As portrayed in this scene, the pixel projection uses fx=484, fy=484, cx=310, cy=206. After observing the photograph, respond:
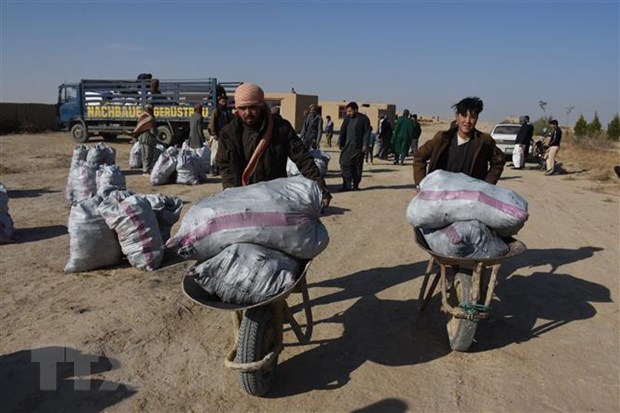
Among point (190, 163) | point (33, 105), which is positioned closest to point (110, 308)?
point (190, 163)

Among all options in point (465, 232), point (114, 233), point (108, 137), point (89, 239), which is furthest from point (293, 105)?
point (465, 232)

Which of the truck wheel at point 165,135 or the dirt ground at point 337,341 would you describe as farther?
the truck wheel at point 165,135

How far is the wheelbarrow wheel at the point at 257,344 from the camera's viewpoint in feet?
9.13

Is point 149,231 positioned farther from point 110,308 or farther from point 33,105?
point 33,105

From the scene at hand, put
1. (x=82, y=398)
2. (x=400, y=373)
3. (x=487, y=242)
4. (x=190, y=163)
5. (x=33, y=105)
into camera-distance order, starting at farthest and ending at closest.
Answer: (x=33, y=105), (x=190, y=163), (x=487, y=242), (x=400, y=373), (x=82, y=398)

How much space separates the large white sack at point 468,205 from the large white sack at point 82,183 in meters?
6.01

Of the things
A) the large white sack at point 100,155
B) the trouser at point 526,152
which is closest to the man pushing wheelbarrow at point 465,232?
the large white sack at point 100,155

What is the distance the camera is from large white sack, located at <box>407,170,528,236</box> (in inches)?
141

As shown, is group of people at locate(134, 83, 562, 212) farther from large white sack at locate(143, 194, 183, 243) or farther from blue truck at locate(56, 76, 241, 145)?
blue truck at locate(56, 76, 241, 145)

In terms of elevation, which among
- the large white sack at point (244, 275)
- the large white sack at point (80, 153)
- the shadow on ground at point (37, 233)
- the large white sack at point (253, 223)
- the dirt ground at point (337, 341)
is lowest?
the dirt ground at point (337, 341)

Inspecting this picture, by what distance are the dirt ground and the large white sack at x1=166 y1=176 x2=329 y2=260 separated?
913mm

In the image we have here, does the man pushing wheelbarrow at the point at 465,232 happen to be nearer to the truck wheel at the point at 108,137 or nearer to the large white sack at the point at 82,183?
the large white sack at the point at 82,183

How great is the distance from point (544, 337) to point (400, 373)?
1.44m

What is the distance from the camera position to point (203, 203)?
3068mm
